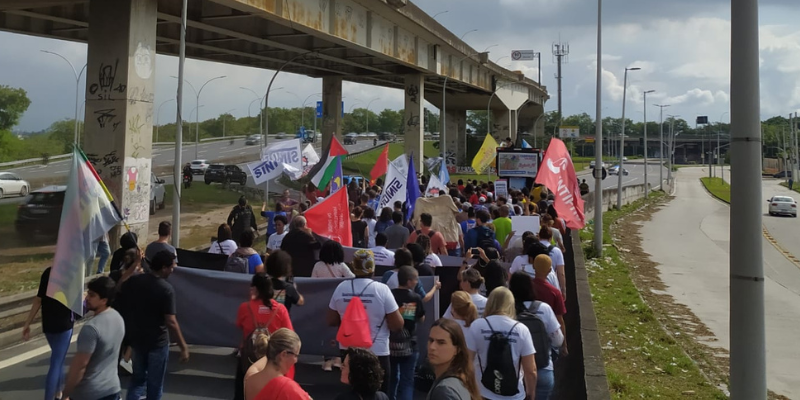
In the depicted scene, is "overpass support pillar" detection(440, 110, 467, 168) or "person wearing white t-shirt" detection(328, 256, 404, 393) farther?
"overpass support pillar" detection(440, 110, 467, 168)

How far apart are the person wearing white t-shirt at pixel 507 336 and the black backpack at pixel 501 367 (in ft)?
0.06

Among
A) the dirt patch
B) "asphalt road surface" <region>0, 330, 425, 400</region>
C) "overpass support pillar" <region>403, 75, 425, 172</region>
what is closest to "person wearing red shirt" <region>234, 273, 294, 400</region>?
"asphalt road surface" <region>0, 330, 425, 400</region>

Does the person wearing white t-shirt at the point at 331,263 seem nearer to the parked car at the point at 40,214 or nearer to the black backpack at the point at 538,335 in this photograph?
the black backpack at the point at 538,335

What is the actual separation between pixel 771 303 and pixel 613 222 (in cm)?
1723

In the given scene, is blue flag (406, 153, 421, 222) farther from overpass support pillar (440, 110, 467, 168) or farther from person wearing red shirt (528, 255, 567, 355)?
overpass support pillar (440, 110, 467, 168)

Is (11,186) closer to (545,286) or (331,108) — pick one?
(331,108)

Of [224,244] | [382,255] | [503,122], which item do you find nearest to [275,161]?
[224,244]

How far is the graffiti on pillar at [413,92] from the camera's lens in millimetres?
38188

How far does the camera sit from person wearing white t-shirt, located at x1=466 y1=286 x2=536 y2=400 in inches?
203

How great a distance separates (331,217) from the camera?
405 inches

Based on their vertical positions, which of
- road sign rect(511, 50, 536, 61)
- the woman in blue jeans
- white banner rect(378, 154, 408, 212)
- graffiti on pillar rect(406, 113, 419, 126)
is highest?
road sign rect(511, 50, 536, 61)

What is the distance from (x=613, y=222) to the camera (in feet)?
124

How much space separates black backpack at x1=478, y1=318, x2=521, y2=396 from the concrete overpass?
42.4ft

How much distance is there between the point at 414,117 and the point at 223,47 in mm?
12749
